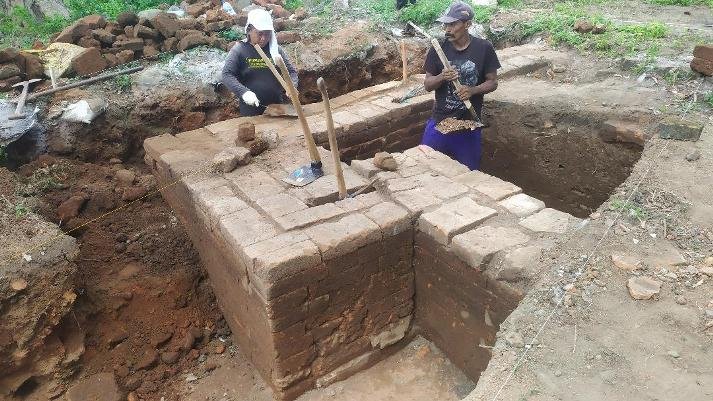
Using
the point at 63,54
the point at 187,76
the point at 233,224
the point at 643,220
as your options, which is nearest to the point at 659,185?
the point at 643,220

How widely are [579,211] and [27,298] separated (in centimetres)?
476

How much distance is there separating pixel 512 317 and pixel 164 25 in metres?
6.32

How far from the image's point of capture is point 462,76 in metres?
4.36

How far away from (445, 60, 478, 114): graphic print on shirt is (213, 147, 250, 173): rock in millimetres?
1763

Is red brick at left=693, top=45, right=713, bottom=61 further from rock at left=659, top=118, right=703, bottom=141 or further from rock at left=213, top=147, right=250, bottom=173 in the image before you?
rock at left=213, top=147, right=250, bottom=173

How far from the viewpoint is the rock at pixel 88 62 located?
621 centimetres

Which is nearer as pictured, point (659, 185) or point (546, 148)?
point (659, 185)

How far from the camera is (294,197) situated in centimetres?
368

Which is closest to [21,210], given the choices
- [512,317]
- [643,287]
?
[512,317]

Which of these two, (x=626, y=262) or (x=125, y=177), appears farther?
(x=125, y=177)

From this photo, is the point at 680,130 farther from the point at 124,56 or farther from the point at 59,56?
the point at 59,56

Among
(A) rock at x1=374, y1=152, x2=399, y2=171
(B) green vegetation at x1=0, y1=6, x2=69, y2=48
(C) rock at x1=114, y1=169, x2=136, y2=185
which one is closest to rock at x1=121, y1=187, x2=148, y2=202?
(C) rock at x1=114, y1=169, x2=136, y2=185

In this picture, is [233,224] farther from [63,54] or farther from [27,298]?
[63,54]

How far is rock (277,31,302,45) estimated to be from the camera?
24.0 feet
